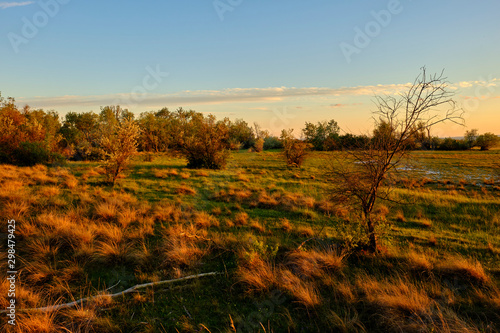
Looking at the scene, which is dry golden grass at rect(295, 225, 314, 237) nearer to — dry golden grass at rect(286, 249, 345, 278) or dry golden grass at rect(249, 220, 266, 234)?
dry golden grass at rect(249, 220, 266, 234)

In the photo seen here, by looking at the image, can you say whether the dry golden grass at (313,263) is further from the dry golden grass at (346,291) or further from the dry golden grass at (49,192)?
the dry golden grass at (49,192)

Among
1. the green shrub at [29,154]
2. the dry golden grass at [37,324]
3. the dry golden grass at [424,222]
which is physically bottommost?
the dry golden grass at [37,324]

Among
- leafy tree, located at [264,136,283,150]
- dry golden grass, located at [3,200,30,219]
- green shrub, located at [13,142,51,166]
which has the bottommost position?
dry golden grass, located at [3,200,30,219]

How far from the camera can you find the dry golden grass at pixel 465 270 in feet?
16.9

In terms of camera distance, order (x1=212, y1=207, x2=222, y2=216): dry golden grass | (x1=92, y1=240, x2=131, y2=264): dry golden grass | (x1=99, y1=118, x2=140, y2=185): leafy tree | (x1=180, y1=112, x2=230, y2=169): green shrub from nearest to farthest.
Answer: (x1=92, y1=240, x2=131, y2=264): dry golden grass < (x1=212, y1=207, x2=222, y2=216): dry golden grass < (x1=99, y1=118, x2=140, y2=185): leafy tree < (x1=180, y1=112, x2=230, y2=169): green shrub

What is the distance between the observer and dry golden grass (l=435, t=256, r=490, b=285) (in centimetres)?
515

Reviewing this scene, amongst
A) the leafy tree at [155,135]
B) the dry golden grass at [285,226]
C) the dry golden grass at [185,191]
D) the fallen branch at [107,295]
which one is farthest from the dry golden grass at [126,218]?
the leafy tree at [155,135]

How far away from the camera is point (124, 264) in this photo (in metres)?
6.05

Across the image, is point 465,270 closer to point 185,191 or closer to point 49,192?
point 185,191

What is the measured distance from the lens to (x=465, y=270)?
5309 mm

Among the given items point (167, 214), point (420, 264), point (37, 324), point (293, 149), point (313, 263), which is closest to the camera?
point (37, 324)

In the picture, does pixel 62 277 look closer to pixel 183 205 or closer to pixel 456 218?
pixel 183 205

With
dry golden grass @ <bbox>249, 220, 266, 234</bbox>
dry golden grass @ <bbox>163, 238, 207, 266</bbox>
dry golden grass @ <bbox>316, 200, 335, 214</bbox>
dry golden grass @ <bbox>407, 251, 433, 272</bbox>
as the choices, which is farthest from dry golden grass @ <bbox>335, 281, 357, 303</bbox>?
dry golden grass @ <bbox>316, 200, 335, 214</bbox>

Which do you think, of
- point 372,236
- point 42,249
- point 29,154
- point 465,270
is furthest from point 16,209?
point 29,154
